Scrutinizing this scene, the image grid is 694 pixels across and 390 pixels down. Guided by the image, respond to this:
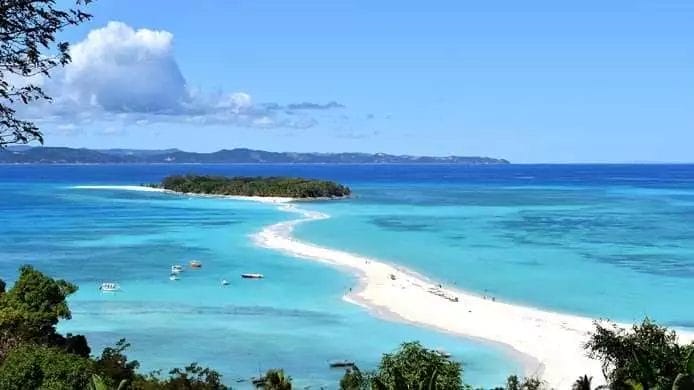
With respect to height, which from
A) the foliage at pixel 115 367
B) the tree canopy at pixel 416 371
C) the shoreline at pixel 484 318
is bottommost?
the shoreline at pixel 484 318

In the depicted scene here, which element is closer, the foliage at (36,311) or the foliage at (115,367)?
the foliage at (115,367)

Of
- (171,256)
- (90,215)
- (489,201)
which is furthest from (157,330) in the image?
(489,201)

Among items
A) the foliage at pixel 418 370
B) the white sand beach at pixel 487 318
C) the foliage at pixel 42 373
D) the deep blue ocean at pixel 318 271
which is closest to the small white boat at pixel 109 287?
the deep blue ocean at pixel 318 271

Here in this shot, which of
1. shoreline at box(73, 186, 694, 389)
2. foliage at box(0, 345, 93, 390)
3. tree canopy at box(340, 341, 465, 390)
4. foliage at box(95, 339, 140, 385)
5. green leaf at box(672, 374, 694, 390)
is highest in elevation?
green leaf at box(672, 374, 694, 390)

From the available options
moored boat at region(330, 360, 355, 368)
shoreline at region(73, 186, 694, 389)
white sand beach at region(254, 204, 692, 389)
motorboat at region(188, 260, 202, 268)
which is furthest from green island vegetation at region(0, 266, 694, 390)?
motorboat at region(188, 260, 202, 268)

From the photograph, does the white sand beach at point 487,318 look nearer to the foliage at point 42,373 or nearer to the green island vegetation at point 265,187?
the foliage at point 42,373

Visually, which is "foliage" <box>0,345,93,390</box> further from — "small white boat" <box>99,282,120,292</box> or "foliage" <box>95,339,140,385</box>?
"small white boat" <box>99,282,120,292</box>

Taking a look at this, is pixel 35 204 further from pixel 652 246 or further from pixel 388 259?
pixel 652 246
